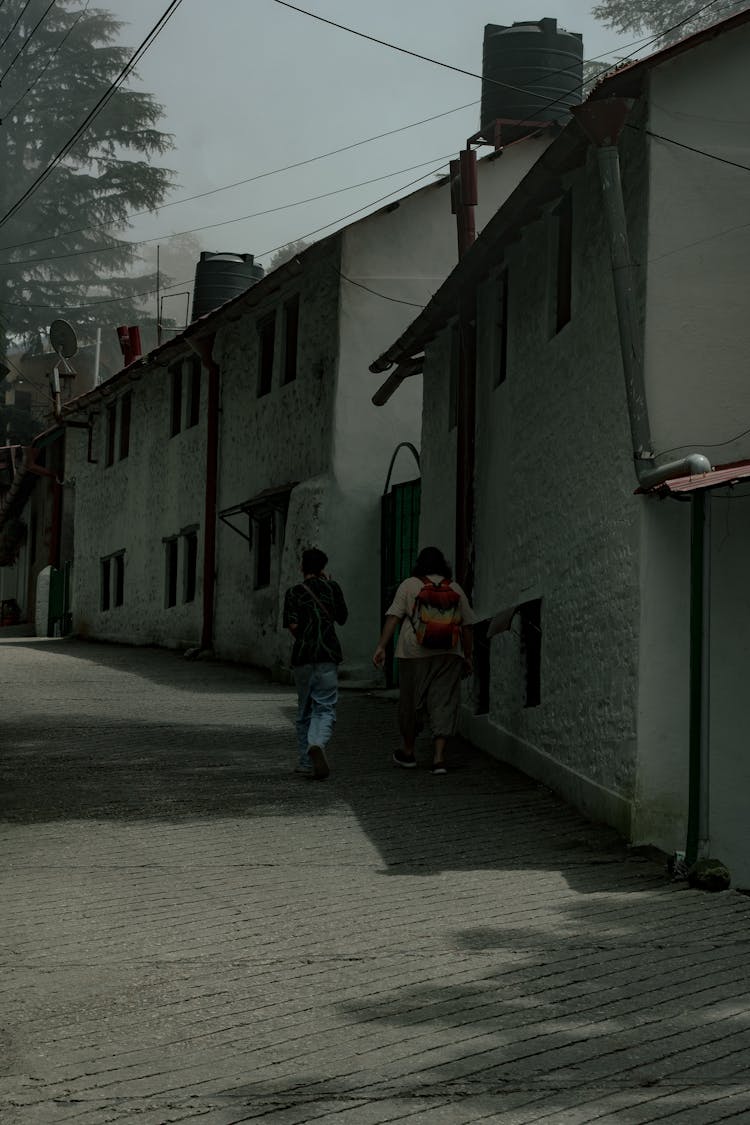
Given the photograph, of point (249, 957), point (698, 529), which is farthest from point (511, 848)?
point (249, 957)

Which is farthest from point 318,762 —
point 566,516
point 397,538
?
point 397,538

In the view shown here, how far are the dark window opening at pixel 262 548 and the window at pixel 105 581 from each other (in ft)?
30.5

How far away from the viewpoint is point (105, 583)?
3212cm

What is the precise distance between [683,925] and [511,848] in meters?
2.10

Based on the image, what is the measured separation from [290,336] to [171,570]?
6.52 meters

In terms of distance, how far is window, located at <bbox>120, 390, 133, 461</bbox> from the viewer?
31.0 m

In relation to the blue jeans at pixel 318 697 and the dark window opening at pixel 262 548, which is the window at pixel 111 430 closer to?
the dark window opening at pixel 262 548

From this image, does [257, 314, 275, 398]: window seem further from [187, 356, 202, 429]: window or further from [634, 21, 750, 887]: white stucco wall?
[634, 21, 750, 887]: white stucco wall

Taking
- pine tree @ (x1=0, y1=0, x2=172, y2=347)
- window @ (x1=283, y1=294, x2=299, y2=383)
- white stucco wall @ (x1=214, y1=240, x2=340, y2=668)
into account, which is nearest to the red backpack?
white stucco wall @ (x1=214, y1=240, x2=340, y2=668)

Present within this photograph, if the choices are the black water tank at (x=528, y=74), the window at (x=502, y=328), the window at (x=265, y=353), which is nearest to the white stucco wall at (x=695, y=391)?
the window at (x=502, y=328)

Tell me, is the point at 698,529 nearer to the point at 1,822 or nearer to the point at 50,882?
the point at 50,882

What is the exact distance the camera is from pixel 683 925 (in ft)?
23.0

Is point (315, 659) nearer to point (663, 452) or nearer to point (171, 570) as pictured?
point (663, 452)

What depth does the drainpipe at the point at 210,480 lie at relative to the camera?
978 inches
